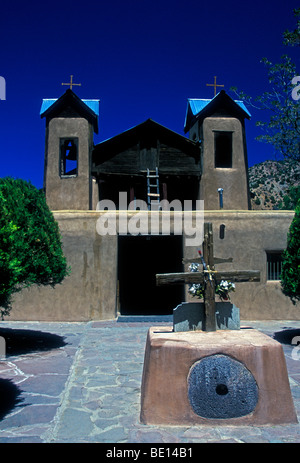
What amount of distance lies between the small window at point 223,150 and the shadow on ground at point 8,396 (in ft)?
49.1

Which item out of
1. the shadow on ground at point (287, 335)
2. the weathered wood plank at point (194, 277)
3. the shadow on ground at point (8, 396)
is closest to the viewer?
the shadow on ground at point (8, 396)

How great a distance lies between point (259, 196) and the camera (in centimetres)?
7038

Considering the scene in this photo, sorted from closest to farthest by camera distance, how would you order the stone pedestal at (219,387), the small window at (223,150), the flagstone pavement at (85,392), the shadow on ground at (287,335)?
the flagstone pavement at (85,392) → the stone pedestal at (219,387) → the shadow on ground at (287,335) → the small window at (223,150)

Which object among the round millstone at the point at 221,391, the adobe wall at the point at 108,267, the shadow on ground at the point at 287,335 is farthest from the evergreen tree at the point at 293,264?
the round millstone at the point at 221,391

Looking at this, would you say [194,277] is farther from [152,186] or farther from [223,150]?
[223,150]

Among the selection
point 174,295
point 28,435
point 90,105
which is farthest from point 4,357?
point 90,105

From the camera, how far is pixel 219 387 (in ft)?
15.3

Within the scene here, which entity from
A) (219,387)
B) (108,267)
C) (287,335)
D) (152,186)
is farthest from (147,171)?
(219,387)

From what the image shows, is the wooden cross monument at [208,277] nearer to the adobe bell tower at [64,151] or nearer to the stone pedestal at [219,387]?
the stone pedestal at [219,387]

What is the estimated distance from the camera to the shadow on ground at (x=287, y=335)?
9497mm

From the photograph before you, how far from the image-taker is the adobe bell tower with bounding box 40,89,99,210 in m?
17.5

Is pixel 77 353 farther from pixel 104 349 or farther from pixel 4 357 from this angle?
pixel 4 357

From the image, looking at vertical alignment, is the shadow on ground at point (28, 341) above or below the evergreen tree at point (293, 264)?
below
